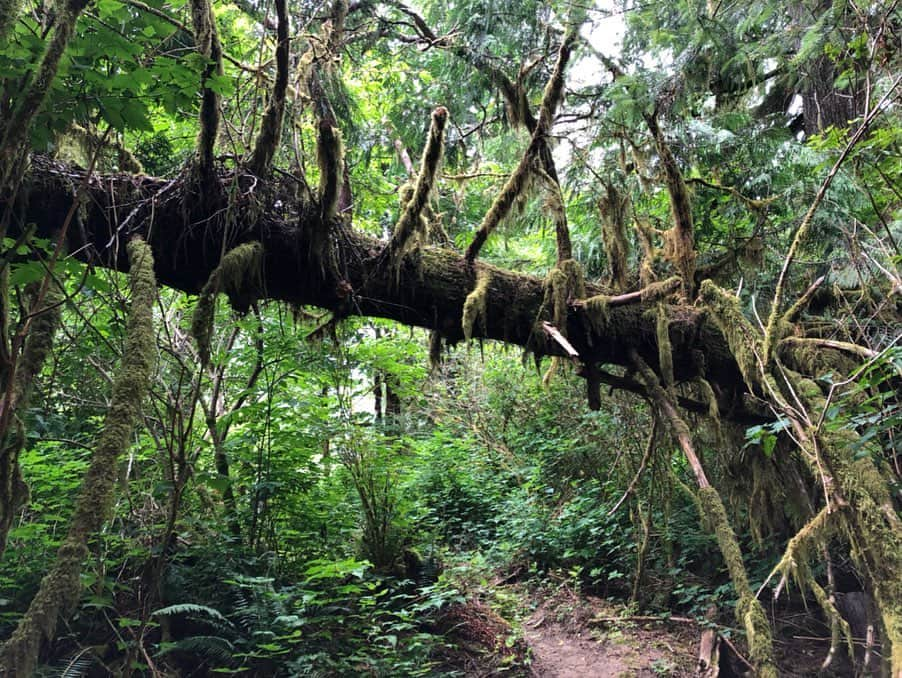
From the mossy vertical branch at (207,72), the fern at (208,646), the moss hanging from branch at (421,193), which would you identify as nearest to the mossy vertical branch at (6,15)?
the mossy vertical branch at (207,72)

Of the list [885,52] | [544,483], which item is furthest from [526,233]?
[885,52]

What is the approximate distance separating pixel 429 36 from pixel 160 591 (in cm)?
681

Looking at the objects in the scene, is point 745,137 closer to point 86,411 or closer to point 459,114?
point 459,114

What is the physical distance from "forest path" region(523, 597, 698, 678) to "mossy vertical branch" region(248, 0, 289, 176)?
15.3 ft

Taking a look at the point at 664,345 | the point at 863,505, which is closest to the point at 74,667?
the point at 664,345

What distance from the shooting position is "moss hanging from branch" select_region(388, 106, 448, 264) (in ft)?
11.9

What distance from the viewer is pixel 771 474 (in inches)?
195

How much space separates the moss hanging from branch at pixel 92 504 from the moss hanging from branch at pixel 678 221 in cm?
392

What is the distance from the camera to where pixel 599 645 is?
18.1 ft

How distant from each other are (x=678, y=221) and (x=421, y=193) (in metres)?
2.37

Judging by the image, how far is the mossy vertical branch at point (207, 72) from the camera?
2.68 m

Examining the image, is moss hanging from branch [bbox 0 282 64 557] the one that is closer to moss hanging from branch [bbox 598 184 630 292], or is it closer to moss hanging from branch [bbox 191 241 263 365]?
moss hanging from branch [bbox 191 241 263 365]

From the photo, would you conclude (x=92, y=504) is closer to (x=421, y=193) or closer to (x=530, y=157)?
(x=421, y=193)

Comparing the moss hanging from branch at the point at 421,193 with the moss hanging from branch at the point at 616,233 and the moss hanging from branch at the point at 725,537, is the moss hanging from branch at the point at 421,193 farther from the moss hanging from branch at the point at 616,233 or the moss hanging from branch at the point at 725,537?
the moss hanging from branch at the point at 725,537
